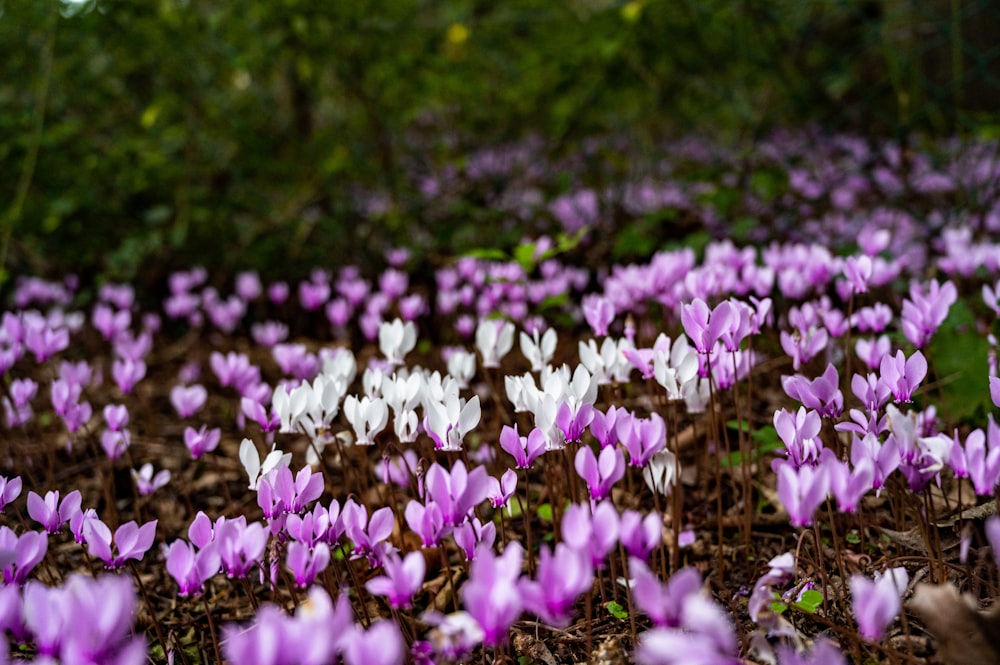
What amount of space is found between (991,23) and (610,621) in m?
6.74

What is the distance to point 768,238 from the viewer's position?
433cm

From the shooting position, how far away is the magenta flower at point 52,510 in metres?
1.25

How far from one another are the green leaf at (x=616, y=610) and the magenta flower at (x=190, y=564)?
26.6 inches

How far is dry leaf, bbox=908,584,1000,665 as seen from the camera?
0.88 m

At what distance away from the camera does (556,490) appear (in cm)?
188

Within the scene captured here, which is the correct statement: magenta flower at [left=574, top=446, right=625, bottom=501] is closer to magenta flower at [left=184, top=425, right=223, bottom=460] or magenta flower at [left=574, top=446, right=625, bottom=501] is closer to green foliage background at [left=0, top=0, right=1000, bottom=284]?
magenta flower at [left=184, top=425, right=223, bottom=460]

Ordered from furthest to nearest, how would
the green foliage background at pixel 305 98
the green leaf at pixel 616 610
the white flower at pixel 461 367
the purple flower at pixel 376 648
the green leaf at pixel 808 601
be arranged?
the green foliage background at pixel 305 98, the white flower at pixel 461 367, the green leaf at pixel 616 610, the green leaf at pixel 808 601, the purple flower at pixel 376 648

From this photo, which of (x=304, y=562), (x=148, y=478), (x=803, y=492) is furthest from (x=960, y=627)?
(x=148, y=478)

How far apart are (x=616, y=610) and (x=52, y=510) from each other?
981 mm

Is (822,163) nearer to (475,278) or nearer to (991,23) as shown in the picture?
(991,23)

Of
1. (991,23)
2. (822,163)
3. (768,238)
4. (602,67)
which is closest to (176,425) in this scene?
(768,238)

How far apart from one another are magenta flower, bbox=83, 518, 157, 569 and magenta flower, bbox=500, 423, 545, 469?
55 cm

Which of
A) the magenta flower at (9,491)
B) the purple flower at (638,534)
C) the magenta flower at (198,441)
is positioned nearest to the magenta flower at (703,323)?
the purple flower at (638,534)

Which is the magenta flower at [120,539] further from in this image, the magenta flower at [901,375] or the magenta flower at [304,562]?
the magenta flower at [901,375]
